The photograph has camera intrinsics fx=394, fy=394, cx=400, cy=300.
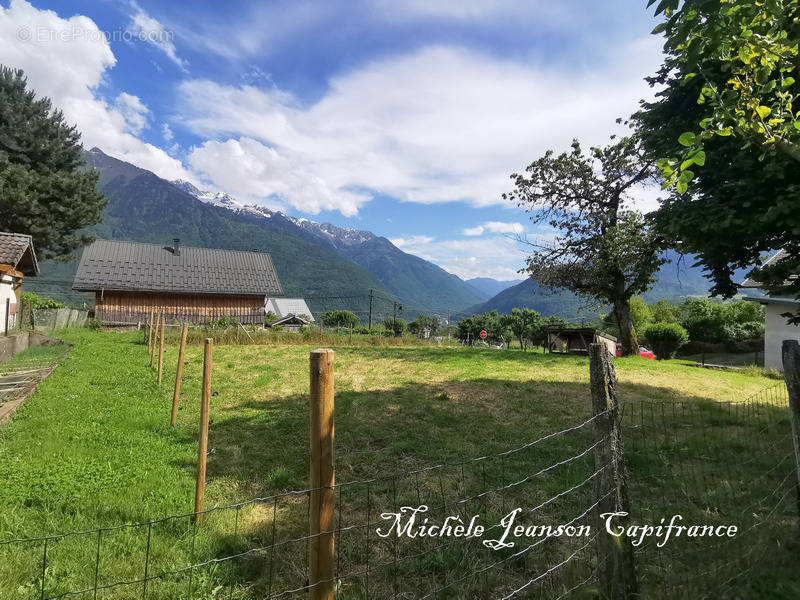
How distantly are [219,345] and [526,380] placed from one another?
50.6 feet

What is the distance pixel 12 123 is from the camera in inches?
919

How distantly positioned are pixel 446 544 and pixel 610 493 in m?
1.45

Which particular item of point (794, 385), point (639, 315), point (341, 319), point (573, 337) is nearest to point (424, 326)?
point (341, 319)

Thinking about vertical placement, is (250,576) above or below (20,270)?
below

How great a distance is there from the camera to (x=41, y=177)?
2258 cm

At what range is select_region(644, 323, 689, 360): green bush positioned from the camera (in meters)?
24.4

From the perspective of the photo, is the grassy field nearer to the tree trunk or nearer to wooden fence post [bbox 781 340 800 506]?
wooden fence post [bbox 781 340 800 506]

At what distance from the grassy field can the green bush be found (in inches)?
654

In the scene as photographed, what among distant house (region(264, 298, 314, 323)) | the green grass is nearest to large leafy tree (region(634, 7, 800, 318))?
the green grass

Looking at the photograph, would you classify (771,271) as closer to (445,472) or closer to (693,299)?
(445,472)

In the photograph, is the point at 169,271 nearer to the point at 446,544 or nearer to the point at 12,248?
the point at 12,248

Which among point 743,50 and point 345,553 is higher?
point 743,50

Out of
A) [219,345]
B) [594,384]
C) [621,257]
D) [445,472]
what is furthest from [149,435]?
[621,257]

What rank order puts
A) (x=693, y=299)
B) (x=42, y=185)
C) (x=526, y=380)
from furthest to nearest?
(x=693, y=299)
(x=42, y=185)
(x=526, y=380)
